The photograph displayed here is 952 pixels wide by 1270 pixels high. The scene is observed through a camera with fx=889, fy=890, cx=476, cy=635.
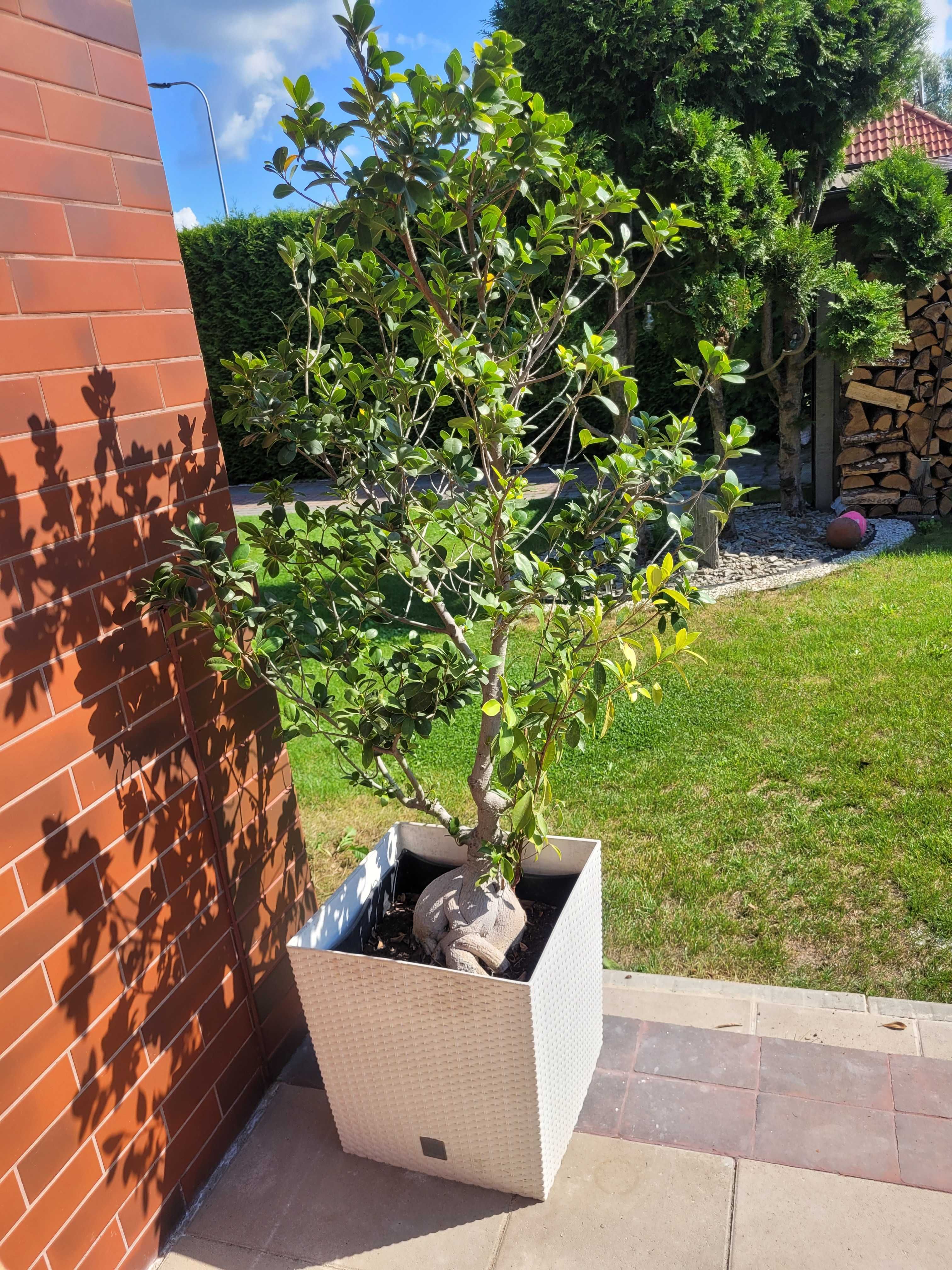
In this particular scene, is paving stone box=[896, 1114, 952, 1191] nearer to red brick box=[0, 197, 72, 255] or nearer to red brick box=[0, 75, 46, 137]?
red brick box=[0, 197, 72, 255]

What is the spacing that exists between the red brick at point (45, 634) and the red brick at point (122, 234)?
68 centimetres

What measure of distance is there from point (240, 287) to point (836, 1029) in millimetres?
12560

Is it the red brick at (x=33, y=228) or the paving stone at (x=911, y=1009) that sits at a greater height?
the red brick at (x=33, y=228)

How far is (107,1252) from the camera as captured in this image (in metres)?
1.75

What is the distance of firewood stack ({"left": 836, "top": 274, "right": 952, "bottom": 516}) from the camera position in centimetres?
664

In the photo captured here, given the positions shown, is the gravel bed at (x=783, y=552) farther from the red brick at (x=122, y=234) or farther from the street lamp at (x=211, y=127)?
the street lamp at (x=211, y=127)

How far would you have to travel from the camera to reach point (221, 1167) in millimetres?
2107

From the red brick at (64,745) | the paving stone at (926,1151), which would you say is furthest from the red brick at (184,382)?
the paving stone at (926,1151)

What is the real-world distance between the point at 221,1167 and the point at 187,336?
76.3 inches

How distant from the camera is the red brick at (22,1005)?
151cm

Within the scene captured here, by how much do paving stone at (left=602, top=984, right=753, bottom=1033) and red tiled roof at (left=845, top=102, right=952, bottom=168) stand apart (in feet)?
28.4

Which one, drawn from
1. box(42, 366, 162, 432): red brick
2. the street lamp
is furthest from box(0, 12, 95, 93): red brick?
the street lamp

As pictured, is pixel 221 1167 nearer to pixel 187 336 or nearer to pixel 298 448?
pixel 298 448

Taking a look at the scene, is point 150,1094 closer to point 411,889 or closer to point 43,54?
point 411,889
